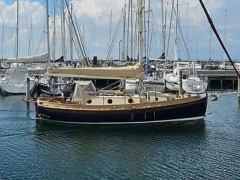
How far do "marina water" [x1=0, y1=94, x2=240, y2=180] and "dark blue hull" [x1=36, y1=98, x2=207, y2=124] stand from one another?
612 mm

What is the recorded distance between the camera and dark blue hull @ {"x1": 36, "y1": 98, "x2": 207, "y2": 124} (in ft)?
112

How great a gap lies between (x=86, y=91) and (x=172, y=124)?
7.74 m

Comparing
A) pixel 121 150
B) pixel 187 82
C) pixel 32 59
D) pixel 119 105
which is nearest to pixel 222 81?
pixel 187 82

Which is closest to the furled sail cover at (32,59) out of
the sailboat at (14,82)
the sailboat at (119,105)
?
the sailboat at (14,82)

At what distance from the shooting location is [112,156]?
83.3 ft

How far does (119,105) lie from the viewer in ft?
111

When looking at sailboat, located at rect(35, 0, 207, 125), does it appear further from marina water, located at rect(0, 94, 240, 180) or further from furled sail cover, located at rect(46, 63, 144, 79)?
marina water, located at rect(0, 94, 240, 180)

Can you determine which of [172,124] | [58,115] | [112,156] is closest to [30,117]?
[58,115]

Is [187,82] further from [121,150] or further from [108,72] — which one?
[121,150]

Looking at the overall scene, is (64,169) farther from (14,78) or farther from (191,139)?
(14,78)

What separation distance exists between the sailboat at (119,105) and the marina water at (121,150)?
2.60 feet

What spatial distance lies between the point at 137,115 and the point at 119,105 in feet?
5.46

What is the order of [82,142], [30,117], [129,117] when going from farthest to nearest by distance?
[30,117] < [129,117] < [82,142]

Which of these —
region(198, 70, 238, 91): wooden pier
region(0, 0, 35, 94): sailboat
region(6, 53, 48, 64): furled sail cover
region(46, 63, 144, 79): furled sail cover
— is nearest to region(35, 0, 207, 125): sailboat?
region(46, 63, 144, 79): furled sail cover
